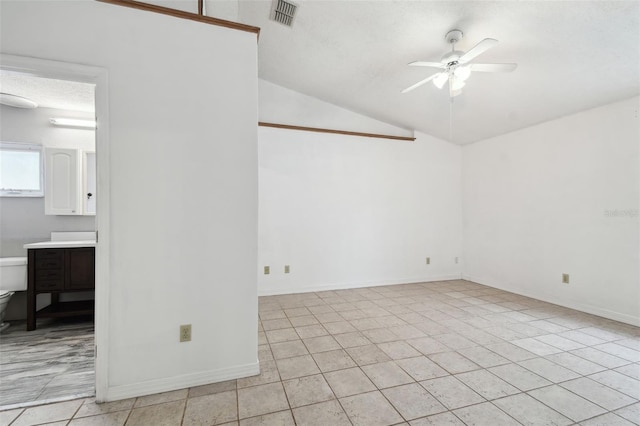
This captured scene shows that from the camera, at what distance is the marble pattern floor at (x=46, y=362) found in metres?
1.81

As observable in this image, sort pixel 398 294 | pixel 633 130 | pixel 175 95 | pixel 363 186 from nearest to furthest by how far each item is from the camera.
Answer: pixel 175 95 < pixel 633 130 < pixel 398 294 < pixel 363 186

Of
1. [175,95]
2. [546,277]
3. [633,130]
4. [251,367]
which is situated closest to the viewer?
[175,95]

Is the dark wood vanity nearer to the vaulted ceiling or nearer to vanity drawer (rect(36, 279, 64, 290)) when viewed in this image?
vanity drawer (rect(36, 279, 64, 290))

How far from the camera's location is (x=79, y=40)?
66.5 inches

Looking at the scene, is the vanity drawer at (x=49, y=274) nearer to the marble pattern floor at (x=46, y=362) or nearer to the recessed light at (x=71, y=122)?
the marble pattern floor at (x=46, y=362)

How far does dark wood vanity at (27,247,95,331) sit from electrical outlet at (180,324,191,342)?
1784 millimetres

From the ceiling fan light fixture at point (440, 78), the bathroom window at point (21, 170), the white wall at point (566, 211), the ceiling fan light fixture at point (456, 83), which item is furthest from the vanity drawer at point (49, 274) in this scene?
the white wall at point (566, 211)

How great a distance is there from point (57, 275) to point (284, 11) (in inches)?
140

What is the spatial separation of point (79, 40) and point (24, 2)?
12.1 inches

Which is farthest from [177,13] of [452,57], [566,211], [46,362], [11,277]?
[566,211]

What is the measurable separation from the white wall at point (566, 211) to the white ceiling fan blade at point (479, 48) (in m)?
2.33

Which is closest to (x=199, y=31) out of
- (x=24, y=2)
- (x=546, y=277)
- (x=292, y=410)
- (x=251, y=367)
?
(x=24, y=2)

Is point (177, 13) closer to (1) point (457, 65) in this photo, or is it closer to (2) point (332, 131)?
(1) point (457, 65)

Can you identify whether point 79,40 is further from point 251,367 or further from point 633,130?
point 633,130
